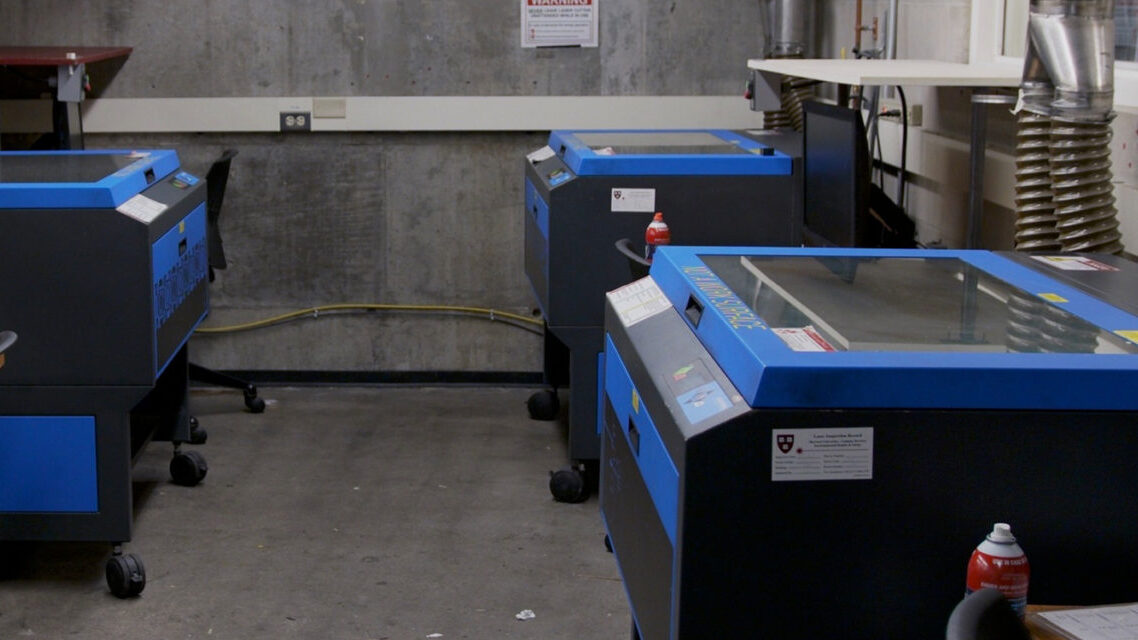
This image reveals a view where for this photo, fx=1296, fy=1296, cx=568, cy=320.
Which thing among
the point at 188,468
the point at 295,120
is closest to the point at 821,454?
the point at 188,468

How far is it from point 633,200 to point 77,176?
136 cm

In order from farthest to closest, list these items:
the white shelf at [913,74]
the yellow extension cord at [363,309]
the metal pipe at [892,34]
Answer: the yellow extension cord at [363,309] < the metal pipe at [892,34] < the white shelf at [913,74]

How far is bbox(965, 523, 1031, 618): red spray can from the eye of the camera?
1157mm

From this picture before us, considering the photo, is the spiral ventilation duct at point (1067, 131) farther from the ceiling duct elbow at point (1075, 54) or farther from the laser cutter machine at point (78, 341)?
the laser cutter machine at point (78, 341)

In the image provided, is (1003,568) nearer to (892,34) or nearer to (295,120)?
(892,34)

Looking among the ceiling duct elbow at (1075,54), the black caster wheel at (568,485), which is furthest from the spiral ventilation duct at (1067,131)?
the black caster wheel at (568,485)

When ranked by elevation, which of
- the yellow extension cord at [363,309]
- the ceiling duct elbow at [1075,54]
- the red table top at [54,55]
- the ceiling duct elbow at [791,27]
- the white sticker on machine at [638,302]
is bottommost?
the yellow extension cord at [363,309]

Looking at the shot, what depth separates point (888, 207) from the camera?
9.46 ft

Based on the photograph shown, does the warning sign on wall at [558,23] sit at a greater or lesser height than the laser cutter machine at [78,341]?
greater

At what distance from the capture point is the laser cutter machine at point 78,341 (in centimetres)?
279

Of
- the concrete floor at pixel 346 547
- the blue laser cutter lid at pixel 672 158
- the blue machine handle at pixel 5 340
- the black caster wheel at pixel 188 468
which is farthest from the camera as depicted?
the black caster wheel at pixel 188 468

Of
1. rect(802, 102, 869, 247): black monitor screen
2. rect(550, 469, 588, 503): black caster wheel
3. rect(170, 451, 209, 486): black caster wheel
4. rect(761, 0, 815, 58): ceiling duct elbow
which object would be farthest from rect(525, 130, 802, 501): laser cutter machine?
rect(170, 451, 209, 486): black caster wheel

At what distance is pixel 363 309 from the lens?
16.3ft

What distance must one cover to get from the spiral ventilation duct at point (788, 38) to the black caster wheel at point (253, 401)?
200 centimetres
